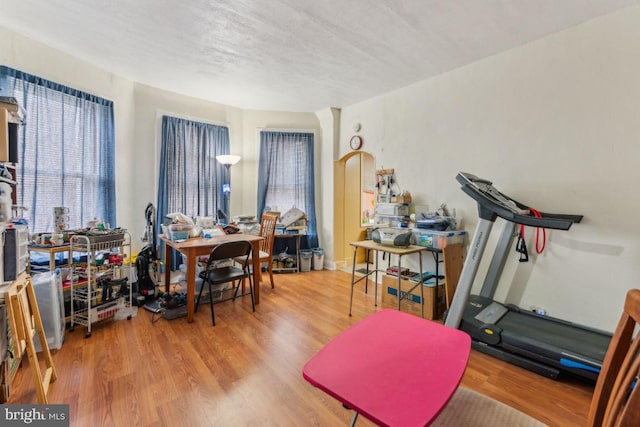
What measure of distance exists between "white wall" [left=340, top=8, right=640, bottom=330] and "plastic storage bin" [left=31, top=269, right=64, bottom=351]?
3834mm

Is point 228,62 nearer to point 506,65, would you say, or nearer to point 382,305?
point 506,65

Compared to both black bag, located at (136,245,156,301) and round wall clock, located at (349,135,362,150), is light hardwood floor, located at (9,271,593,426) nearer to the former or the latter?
black bag, located at (136,245,156,301)

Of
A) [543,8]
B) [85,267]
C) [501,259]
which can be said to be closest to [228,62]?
[85,267]

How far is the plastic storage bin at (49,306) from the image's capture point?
7.32ft

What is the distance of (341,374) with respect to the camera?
0.84 meters

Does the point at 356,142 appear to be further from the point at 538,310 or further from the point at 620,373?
the point at 620,373

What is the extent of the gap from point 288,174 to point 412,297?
286cm

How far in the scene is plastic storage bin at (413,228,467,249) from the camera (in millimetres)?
2926

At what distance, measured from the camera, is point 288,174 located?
488cm

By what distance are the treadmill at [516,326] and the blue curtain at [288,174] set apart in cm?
292

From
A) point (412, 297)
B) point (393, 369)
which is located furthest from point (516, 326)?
point (393, 369)

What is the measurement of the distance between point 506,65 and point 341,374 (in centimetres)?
326

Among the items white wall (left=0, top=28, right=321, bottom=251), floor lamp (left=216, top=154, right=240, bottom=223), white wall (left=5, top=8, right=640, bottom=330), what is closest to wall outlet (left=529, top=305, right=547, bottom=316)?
white wall (left=5, top=8, right=640, bottom=330)

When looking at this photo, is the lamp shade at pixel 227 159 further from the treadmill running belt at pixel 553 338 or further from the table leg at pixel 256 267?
the treadmill running belt at pixel 553 338
